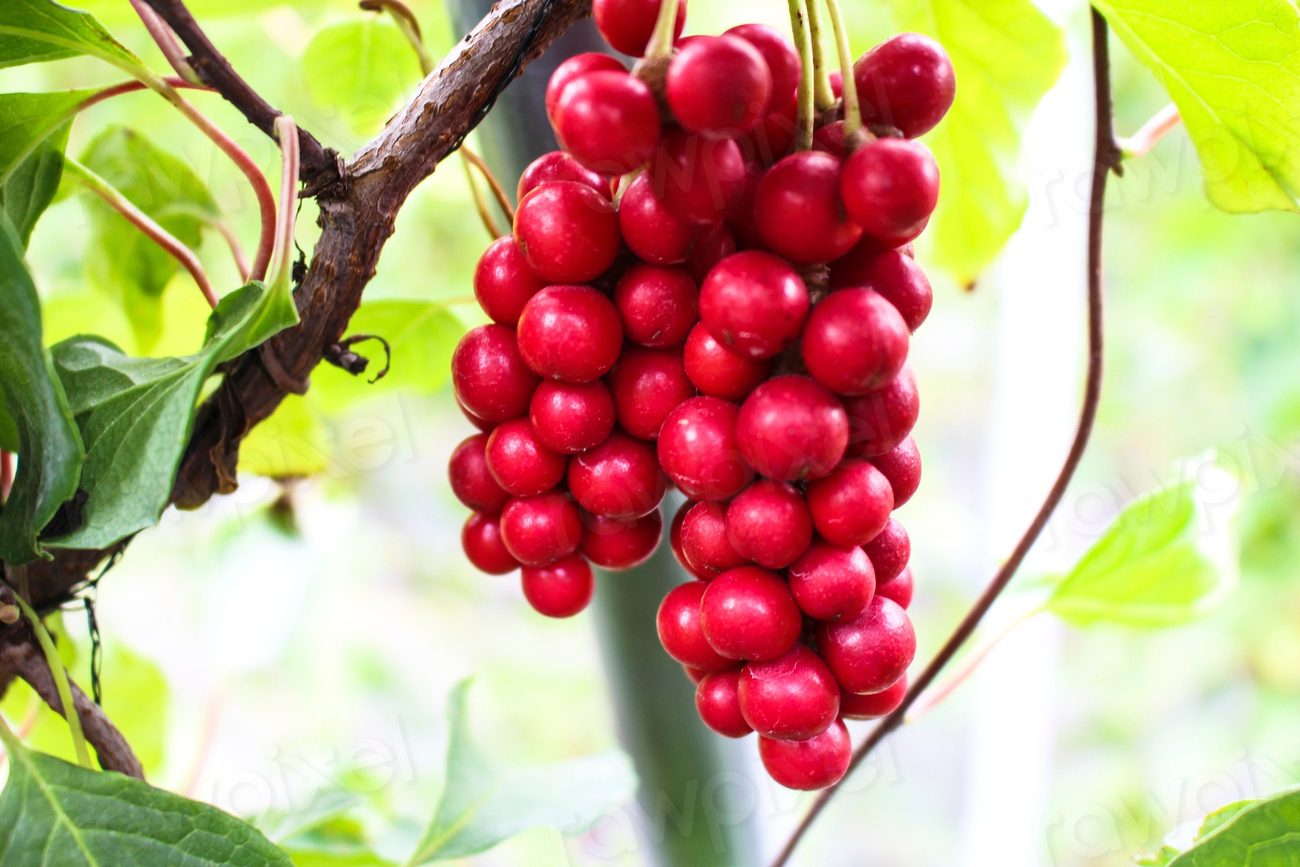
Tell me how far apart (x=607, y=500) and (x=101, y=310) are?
1.25ft

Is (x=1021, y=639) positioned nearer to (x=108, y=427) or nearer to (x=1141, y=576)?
(x=1141, y=576)

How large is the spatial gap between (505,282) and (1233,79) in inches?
10.0

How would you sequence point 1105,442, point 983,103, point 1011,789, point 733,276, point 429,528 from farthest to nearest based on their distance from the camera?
point 1105,442 → point 429,528 → point 1011,789 → point 983,103 → point 733,276

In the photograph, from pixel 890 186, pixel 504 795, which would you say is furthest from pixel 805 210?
pixel 504 795

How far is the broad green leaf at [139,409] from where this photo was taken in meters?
0.27

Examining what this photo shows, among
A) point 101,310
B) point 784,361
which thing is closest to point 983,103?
point 784,361

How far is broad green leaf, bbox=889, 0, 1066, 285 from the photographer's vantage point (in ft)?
1.38

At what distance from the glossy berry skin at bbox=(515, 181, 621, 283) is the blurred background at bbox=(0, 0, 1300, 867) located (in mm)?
190

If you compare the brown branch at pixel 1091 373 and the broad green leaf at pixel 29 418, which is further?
the brown branch at pixel 1091 373

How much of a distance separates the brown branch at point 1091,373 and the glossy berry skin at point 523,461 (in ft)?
0.55

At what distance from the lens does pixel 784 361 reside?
0.27 meters

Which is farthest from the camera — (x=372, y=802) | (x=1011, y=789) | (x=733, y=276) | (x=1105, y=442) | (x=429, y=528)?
(x=1105, y=442)

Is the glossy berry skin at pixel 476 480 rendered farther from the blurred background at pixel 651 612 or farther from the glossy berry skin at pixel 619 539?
the blurred background at pixel 651 612

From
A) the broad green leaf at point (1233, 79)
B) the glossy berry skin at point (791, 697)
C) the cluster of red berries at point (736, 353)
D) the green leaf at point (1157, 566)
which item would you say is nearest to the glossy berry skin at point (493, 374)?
the cluster of red berries at point (736, 353)
